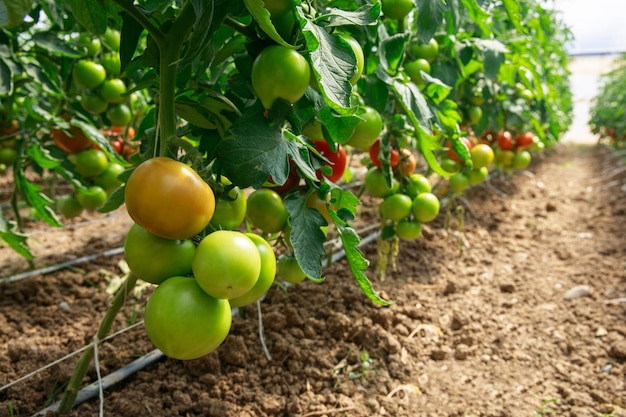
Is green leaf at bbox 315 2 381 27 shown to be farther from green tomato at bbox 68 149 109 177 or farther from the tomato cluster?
green tomato at bbox 68 149 109 177

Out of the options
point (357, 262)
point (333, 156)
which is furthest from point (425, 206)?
point (357, 262)

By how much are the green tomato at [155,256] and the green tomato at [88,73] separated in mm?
1181

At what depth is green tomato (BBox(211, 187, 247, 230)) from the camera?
812 millimetres

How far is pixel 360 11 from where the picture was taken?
2.45ft

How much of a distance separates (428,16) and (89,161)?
1.31 m

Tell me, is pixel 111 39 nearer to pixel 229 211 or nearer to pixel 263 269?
pixel 229 211

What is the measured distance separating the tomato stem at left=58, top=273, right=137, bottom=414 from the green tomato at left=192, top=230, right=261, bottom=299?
1.37 ft

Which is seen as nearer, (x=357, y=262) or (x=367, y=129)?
(x=357, y=262)

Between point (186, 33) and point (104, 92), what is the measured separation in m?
1.12

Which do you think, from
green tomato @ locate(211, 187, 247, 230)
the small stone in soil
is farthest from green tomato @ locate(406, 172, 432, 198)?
the small stone in soil

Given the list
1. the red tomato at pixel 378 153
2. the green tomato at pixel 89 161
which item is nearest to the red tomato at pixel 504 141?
the red tomato at pixel 378 153

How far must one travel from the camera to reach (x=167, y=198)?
2.05ft

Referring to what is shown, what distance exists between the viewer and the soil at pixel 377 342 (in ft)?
4.47

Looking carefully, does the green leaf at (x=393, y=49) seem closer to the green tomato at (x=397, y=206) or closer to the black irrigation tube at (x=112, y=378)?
the green tomato at (x=397, y=206)
